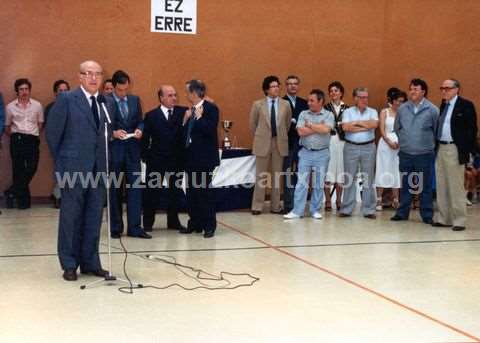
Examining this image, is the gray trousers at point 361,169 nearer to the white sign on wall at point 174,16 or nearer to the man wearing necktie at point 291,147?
the man wearing necktie at point 291,147

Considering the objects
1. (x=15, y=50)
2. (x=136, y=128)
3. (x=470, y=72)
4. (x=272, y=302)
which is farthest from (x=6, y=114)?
(x=470, y=72)

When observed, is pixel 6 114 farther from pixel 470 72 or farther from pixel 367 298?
pixel 470 72

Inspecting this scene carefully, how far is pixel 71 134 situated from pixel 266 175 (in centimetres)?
450

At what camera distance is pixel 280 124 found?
374 inches

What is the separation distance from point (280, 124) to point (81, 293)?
4861mm

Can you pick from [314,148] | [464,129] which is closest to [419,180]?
[464,129]

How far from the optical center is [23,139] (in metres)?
9.62

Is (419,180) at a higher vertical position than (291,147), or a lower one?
lower

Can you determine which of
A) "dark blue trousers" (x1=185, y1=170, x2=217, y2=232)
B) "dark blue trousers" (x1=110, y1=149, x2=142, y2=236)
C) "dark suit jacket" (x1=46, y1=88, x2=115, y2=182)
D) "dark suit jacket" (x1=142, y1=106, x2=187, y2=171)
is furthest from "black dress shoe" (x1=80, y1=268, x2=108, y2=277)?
"dark suit jacket" (x1=142, y1=106, x2=187, y2=171)

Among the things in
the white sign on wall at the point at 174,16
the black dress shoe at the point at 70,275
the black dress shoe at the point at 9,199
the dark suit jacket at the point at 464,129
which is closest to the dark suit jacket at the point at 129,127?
the black dress shoe at the point at 70,275

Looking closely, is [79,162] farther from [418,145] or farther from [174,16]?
[174,16]

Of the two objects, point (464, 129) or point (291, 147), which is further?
point (291, 147)

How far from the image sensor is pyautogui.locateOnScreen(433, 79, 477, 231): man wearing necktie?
27.4 ft

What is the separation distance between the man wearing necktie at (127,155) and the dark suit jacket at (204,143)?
543mm
